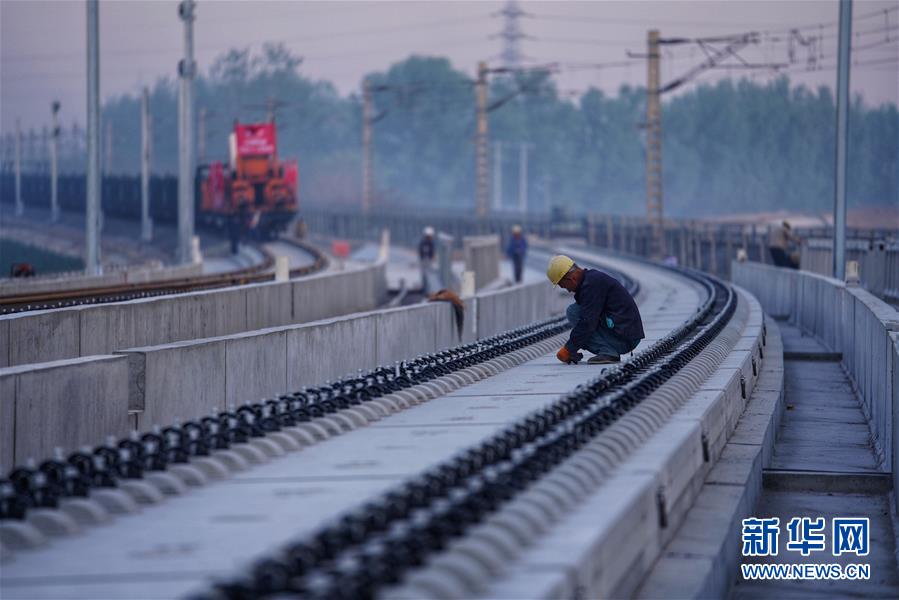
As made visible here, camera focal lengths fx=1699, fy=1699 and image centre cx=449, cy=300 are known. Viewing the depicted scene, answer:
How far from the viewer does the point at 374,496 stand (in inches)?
359

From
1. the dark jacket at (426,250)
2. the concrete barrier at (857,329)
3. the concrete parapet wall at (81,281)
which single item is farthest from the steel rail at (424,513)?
the dark jacket at (426,250)

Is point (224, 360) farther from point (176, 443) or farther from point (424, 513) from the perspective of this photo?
point (424, 513)

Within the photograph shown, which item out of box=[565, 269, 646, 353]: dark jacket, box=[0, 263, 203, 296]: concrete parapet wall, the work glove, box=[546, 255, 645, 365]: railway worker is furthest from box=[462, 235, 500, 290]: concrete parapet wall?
box=[565, 269, 646, 353]: dark jacket

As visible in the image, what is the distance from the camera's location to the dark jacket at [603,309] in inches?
675

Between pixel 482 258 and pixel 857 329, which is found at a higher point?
pixel 857 329

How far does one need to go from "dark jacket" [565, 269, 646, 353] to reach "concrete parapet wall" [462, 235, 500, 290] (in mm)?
23126

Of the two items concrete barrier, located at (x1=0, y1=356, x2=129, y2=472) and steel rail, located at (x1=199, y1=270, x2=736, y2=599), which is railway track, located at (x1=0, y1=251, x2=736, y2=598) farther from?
concrete barrier, located at (x1=0, y1=356, x2=129, y2=472)

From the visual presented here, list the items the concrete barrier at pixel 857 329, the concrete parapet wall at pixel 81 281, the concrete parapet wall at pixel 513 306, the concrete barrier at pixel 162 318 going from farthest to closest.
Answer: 1. the concrete parapet wall at pixel 81 281
2. the concrete parapet wall at pixel 513 306
3. the concrete barrier at pixel 162 318
4. the concrete barrier at pixel 857 329

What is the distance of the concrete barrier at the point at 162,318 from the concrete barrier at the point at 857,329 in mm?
8123

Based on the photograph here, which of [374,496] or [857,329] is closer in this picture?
[374,496]

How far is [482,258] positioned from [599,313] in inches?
1104

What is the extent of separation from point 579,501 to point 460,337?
51.6 ft

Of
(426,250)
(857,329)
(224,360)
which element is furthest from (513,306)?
(426,250)

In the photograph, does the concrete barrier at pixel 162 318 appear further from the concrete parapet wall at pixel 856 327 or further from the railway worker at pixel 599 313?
the concrete parapet wall at pixel 856 327
